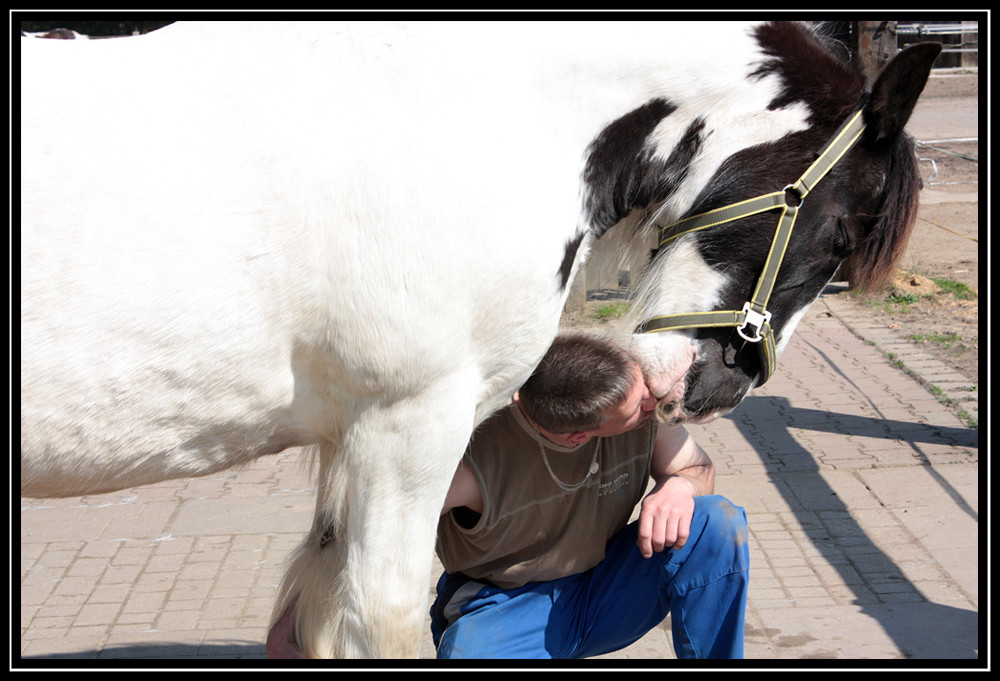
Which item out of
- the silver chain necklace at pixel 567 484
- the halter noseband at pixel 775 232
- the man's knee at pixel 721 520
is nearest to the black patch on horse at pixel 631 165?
the halter noseband at pixel 775 232

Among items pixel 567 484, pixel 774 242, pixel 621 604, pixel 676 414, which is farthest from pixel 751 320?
pixel 621 604

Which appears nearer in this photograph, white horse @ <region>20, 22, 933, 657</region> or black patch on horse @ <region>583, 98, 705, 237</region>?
white horse @ <region>20, 22, 933, 657</region>

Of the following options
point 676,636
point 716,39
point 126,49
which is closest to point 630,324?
point 716,39

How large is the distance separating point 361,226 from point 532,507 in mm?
971

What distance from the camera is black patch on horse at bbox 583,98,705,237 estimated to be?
1.97 meters

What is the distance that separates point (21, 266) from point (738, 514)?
5.64ft

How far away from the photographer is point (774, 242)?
6.71ft

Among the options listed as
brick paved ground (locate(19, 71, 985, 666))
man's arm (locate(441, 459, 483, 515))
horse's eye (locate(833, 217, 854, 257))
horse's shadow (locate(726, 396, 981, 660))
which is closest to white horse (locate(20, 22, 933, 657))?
horse's eye (locate(833, 217, 854, 257))

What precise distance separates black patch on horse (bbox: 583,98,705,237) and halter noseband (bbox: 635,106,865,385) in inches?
4.3

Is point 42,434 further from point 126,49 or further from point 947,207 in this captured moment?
point 947,207

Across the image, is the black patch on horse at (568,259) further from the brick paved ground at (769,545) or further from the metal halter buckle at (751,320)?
the brick paved ground at (769,545)

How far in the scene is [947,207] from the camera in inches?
353

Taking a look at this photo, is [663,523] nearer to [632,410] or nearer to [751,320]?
[632,410]

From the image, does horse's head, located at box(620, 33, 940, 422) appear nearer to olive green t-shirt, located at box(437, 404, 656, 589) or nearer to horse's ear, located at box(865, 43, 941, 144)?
horse's ear, located at box(865, 43, 941, 144)
